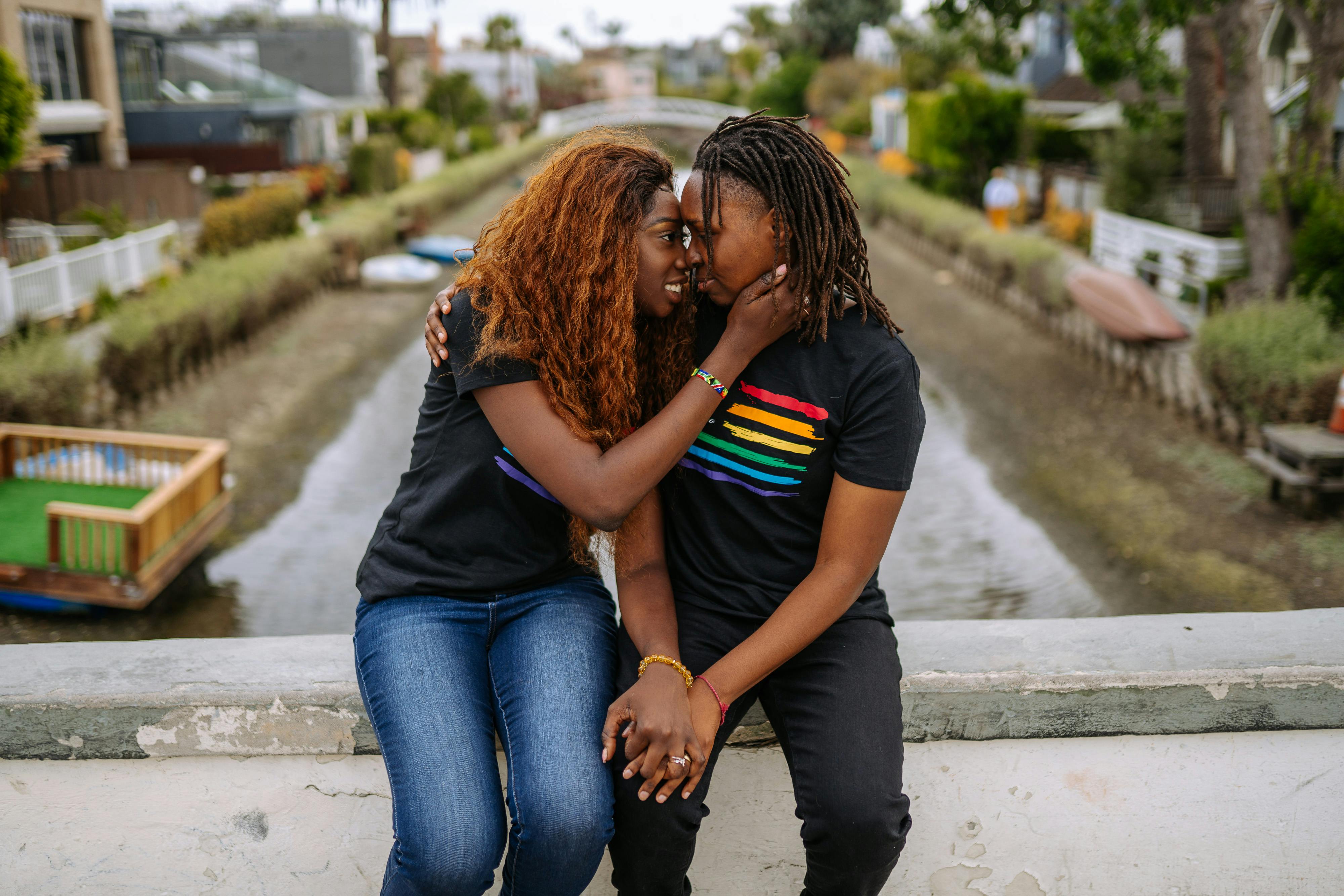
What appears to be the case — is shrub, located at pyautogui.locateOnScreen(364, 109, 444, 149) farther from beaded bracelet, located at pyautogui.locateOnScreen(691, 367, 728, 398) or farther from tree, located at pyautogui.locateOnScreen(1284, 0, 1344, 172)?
beaded bracelet, located at pyautogui.locateOnScreen(691, 367, 728, 398)

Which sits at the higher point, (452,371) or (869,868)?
(452,371)

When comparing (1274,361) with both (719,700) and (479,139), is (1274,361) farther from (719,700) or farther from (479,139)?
(479,139)

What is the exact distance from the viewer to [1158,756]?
210 cm

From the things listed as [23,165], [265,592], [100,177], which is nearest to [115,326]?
[265,592]

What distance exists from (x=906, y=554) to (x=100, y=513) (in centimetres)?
656

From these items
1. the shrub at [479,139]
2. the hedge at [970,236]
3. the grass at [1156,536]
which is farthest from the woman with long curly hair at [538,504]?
the shrub at [479,139]

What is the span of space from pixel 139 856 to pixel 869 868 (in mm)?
1379

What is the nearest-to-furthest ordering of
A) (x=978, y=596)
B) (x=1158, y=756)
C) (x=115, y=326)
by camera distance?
(x=1158, y=756)
(x=978, y=596)
(x=115, y=326)

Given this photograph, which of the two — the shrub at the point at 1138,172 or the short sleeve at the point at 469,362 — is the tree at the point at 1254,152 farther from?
the short sleeve at the point at 469,362

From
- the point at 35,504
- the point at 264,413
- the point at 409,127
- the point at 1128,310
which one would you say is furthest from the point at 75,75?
the point at 1128,310

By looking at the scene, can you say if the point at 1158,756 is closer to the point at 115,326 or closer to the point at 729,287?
the point at 729,287

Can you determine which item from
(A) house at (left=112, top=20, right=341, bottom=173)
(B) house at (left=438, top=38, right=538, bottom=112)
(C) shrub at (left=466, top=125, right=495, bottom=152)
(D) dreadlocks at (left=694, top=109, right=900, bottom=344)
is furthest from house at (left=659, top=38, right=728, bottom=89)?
(D) dreadlocks at (left=694, top=109, right=900, bottom=344)

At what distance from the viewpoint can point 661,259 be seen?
7.15ft

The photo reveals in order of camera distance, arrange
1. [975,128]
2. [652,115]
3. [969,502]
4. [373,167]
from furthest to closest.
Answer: [652,115], [373,167], [975,128], [969,502]
